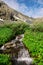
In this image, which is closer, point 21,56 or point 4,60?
point 4,60

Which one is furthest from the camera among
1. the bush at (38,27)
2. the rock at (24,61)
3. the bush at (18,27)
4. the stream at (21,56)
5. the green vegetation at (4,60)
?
the bush at (18,27)

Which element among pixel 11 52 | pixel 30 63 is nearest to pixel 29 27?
pixel 11 52

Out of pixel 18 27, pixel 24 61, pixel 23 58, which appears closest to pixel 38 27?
pixel 18 27

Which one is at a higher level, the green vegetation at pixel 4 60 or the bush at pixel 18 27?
the green vegetation at pixel 4 60

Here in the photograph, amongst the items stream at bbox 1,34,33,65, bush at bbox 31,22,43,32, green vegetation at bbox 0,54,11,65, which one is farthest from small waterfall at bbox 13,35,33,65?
bush at bbox 31,22,43,32

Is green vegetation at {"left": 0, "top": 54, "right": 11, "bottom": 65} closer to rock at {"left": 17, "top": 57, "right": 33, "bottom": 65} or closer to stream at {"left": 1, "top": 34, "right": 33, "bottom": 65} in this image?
stream at {"left": 1, "top": 34, "right": 33, "bottom": 65}

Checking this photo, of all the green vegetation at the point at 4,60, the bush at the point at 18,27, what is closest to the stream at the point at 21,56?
the green vegetation at the point at 4,60

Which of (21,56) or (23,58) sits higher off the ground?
(23,58)

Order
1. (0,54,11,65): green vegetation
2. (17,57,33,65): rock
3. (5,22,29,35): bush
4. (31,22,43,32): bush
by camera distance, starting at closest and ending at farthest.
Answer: (0,54,11,65): green vegetation → (17,57,33,65): rock → (31,22,43,32): bush → (5,22,29,35): bush

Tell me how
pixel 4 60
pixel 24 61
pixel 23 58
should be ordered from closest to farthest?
pixel 4 60
pixel 24 61
pixel 23 58

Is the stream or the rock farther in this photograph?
the stream

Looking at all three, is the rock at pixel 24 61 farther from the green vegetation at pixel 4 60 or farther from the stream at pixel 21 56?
the green vegetation at pixel 4 60

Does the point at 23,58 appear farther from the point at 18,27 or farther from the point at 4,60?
the point at 18,27

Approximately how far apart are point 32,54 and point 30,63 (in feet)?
6.51
